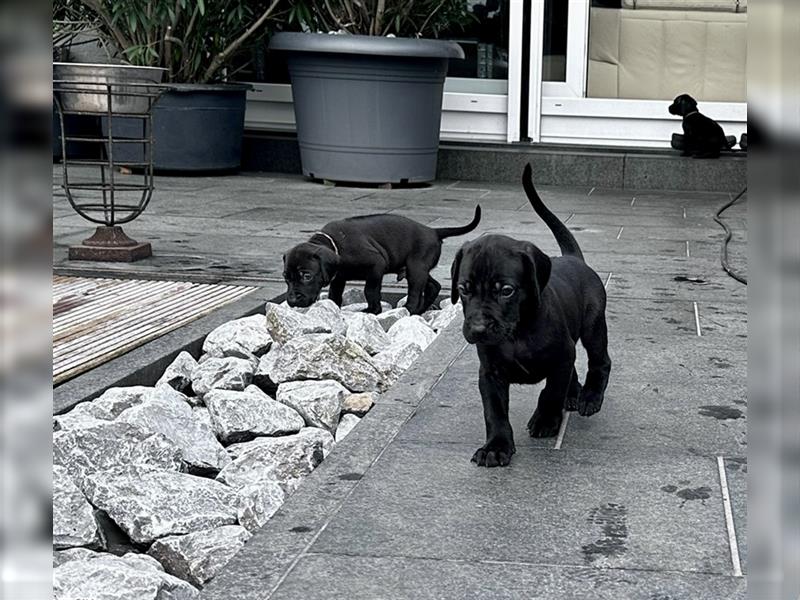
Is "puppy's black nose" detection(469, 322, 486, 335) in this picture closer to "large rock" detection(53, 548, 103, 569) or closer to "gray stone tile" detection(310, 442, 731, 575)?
"gray stone tile" detection(310, 442, 731, 575)

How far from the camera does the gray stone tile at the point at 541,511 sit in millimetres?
2158

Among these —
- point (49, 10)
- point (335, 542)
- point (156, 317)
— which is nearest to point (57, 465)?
point (335, 542)

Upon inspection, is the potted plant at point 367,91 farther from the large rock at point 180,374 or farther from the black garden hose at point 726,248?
the large rock at point 180,374

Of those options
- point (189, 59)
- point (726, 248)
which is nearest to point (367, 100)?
point (189, 59)

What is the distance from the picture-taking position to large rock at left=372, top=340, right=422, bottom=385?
13.1 ft

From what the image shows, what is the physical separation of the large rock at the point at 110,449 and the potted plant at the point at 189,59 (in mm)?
6548

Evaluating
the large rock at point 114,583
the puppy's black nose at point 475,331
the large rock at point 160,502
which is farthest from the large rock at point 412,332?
the large rock at point 114,583

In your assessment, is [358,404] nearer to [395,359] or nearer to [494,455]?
[395,359]

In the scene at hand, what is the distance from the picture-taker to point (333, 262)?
15.3ft

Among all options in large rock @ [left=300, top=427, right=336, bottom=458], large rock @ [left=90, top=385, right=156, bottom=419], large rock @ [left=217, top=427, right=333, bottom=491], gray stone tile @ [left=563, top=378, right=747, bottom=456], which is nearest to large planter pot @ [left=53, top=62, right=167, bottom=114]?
large rock @ [left=90, top=385, right=156, bottom=419]

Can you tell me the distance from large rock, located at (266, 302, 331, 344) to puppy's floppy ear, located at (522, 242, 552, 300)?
171 centimetres

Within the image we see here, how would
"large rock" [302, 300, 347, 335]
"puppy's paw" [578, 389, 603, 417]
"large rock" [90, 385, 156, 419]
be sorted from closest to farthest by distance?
"puppy's paw" [578, 389, 603, 417], "large rock" [90, 385, 156, 419], "large rock" [302, 300, 347, 335]

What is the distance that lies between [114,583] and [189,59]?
8.04m

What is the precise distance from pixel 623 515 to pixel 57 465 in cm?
145
